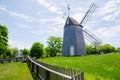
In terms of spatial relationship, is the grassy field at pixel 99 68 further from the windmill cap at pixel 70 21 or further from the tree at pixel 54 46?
the tree at pixel 54 46

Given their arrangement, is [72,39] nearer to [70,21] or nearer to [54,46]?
[70,21]

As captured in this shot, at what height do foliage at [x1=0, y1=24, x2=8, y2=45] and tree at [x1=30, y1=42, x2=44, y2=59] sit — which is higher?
foliage at [x1=0, y1=24, x2=8, y2=45]

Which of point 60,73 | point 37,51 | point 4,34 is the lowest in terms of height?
point 60,73

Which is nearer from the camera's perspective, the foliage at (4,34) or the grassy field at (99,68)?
the grassy field at (99,68)

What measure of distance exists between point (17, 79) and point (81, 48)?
3702cm

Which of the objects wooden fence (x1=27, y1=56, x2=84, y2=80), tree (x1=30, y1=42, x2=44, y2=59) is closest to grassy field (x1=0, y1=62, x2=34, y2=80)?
wooden fence (x1=27, y1=56, x2=84, y2=80)

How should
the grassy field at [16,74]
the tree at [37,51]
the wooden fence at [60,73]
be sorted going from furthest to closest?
the tree at [37,51] < the grassy field at [16,74] < the wooden fence at [60,73]

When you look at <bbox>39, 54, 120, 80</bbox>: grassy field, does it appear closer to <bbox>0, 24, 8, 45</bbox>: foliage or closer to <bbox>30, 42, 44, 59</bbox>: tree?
<bbox>0, 24, 8, 45</bbox>: foliage

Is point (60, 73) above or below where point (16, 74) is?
above

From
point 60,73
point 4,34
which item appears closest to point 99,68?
point 60,73

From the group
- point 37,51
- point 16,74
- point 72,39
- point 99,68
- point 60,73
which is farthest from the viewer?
point 37,51

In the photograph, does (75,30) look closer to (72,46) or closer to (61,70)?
(72,46)

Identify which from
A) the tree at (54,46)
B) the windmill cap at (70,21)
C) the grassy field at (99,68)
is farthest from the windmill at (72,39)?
the tree at (54,46)

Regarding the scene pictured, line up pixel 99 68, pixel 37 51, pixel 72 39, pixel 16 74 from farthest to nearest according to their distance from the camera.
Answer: pixel 37 51 → pixel 72 39 → pixel 99 68 → pixel 16 74
